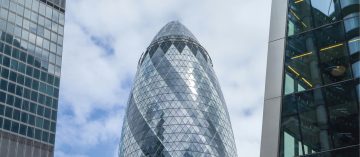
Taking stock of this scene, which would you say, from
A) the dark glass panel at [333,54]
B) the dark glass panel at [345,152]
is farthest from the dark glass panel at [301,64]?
the dark glass panel at [345,152]

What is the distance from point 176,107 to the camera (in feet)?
319

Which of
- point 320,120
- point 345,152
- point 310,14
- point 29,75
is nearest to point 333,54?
Answer: point 310,14

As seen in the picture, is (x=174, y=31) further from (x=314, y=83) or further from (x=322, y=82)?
(x=322, y=82)

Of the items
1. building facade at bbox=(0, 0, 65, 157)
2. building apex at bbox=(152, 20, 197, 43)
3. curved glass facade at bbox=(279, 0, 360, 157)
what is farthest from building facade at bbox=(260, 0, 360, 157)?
building apex at bbox=(152, 20, 197, 43)

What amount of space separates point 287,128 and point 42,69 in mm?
41217

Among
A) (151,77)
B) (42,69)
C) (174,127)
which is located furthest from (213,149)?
(42,69)

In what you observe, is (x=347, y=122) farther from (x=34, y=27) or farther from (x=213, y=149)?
(x=213, y=149)

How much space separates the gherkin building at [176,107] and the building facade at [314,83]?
75.0m

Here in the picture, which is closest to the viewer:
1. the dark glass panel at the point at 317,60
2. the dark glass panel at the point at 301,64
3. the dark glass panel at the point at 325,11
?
the dark glass panel at the point at 317,60

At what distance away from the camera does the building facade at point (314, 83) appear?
48.5 feet

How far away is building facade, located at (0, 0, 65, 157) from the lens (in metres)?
49.4

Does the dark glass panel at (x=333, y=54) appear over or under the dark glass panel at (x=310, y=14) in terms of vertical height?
under

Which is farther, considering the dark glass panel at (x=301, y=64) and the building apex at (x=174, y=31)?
the building apex at (x=174, y=31)

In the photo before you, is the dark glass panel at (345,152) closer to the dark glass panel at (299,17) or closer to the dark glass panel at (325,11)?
the dark glass panel at (325,11)
